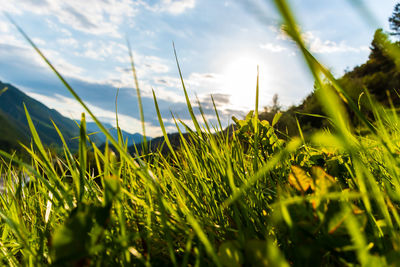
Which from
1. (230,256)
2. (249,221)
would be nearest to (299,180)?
(249,221)

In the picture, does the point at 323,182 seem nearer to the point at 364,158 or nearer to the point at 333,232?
the point at 333,232

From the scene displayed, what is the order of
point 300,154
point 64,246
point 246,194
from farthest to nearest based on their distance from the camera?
point 300,154, point 246,194, point 64,246

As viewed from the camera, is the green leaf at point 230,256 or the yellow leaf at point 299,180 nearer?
the green leaf at point 230,256

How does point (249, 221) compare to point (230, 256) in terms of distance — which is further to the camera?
point (249, 221)

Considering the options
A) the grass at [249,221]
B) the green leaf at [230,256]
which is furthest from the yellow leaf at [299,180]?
the green leaf at [230,256]

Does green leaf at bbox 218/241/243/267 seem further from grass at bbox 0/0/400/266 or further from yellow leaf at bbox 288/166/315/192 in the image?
yellow leaf at bbox 288/166/315/192

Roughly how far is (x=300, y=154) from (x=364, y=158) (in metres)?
0.37

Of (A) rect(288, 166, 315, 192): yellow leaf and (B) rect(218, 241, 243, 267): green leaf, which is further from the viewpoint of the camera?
(A) rect(288, 166, 315, 192): yellow leaf

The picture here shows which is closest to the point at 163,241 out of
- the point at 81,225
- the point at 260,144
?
the point at 81,225

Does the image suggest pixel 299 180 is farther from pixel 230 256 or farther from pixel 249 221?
pixel 230 256

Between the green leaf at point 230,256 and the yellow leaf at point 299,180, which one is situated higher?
the yellow leaf at point 299,180

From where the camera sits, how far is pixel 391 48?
0.47 m

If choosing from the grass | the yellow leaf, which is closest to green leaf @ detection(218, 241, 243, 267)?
the grass

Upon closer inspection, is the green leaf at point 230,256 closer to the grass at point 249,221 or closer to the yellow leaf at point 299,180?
the grass at point 249,221
